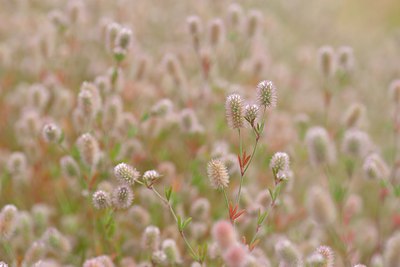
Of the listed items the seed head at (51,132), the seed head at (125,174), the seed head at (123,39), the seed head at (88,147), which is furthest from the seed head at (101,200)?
the seed head at (123,39)

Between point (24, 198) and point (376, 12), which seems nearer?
point (24, 198)

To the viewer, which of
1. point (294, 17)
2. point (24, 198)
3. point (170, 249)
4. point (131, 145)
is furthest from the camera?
point (294, 17)

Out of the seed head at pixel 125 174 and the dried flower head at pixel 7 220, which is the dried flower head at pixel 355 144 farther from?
the dried flower head at pixel 7 220

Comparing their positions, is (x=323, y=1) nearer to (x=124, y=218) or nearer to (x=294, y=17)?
(x=294, y=17)

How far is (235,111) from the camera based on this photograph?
5.92 ft

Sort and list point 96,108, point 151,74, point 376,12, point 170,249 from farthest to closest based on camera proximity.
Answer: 1. point 376,12
2. point 151,74
3. point 96,108
4. point 170,249

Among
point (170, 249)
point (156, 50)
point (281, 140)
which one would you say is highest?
point (156, 50)

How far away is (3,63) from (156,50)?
169 cm

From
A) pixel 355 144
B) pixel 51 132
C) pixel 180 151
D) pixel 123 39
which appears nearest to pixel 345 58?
pixel 355 144

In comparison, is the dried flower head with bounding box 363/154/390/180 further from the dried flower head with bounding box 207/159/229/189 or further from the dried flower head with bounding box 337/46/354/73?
the dried flower head with bounding box 207/159/229/189

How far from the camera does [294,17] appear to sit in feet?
24.6

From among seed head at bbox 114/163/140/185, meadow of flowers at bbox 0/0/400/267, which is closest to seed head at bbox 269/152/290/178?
meadow of flowers at bbox 0/0/400/267

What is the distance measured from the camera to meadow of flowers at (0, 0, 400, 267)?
2.04 m

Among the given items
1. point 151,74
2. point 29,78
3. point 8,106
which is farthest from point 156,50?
point 8,106
